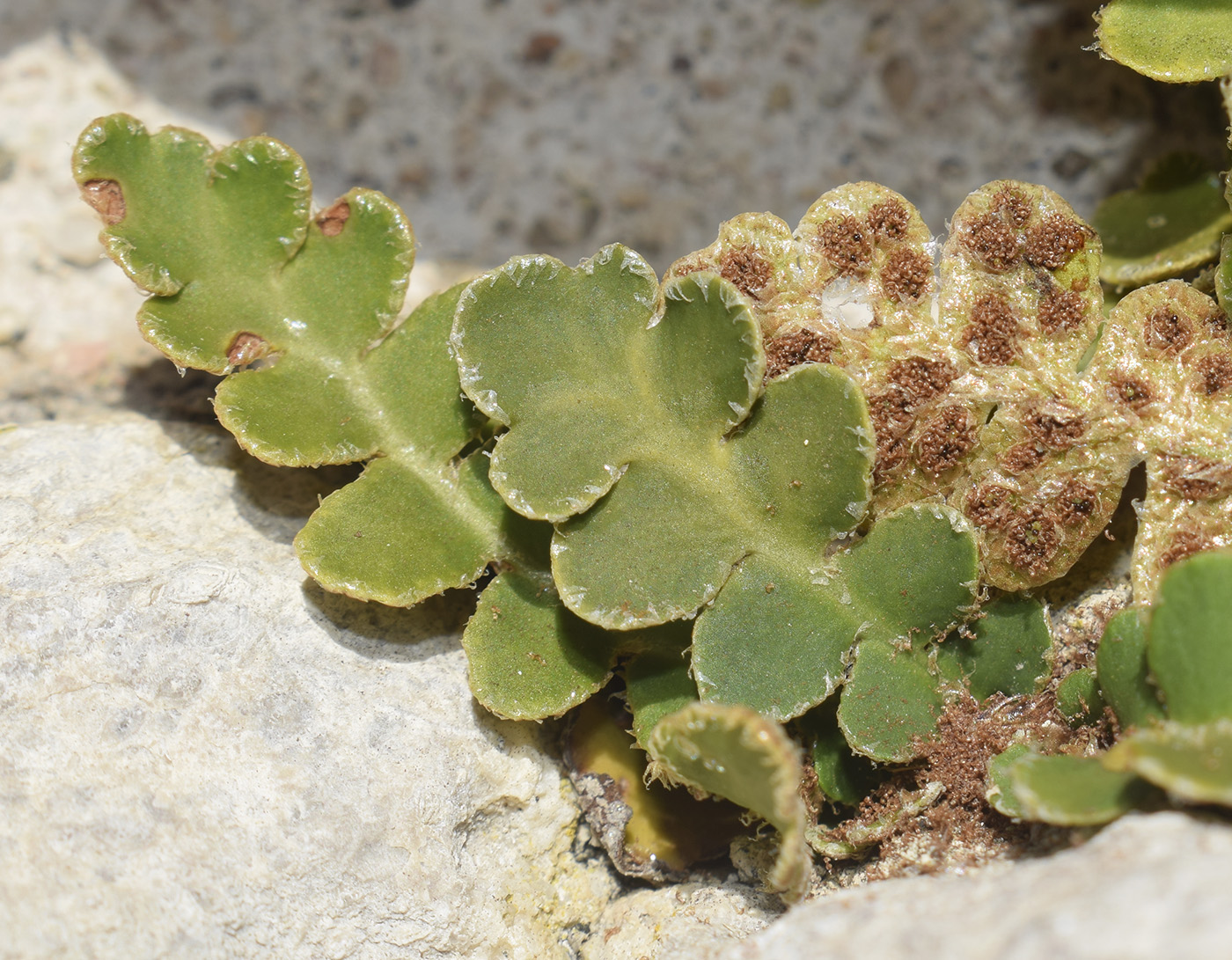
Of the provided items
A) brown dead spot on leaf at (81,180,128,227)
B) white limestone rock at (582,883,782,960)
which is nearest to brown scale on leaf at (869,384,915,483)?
white limestone rock at (582,883,782,960)

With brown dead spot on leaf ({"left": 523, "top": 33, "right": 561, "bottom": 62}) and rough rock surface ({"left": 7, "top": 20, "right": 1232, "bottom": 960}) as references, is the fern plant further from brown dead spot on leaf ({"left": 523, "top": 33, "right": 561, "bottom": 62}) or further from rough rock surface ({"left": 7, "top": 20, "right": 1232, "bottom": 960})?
brown dead spot on leaf ({"left": 523, "top": 33, "right": 561, "bottom": 62})

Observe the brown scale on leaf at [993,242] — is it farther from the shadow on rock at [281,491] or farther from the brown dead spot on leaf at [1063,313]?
the shadow on rock at [281,491]

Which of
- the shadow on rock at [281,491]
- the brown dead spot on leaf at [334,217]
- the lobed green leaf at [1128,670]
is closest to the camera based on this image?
the lobed green leaf at [1128,670]

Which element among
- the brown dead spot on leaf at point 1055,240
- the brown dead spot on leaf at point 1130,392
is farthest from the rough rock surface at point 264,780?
the brown dead spot on leaf at point 1055,240

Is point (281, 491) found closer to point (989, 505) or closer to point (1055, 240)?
point (989, 505)

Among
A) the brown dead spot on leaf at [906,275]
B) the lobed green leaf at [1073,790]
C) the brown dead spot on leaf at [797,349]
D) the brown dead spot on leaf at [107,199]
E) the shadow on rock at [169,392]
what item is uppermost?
the brown dead spot on leaf at [906,275]

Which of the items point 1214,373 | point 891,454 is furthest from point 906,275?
point 1214,373

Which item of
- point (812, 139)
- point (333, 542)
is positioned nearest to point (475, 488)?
point (333, 542)

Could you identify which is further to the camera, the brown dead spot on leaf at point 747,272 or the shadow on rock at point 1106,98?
the shadow on rock at point 1106,98

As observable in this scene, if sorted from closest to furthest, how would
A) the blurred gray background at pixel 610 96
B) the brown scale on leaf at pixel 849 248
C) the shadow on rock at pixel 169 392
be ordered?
the brown scale on leaf at pixel 849 248 < the shadow on rock at pixel 169 392 < the blurred gray background at pixel 610 96
